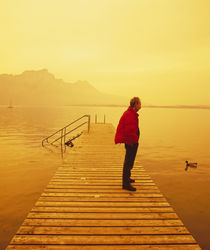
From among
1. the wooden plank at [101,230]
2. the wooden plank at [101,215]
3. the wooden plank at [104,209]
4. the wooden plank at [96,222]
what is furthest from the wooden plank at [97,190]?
the wooden plank at [101,230]

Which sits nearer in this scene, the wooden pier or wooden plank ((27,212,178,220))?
the wooden pier

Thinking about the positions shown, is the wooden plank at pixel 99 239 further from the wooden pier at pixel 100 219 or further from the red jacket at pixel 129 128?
the red jacket at pixel 129 128

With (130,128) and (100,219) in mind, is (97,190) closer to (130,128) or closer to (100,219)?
(100,219)

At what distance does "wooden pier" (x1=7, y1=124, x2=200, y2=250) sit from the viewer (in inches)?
132

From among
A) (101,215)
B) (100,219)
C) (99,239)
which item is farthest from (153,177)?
(99,239)

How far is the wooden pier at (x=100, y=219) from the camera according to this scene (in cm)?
336

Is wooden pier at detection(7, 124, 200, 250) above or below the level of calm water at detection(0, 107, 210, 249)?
above

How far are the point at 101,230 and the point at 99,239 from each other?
24 centimetres

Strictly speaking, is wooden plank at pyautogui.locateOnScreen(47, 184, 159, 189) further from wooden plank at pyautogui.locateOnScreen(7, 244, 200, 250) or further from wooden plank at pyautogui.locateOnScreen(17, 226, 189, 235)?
wooden plank at pyautogui.locateOnScreen(7, 244, 200, 250)

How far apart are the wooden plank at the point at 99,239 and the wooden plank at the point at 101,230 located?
10cm

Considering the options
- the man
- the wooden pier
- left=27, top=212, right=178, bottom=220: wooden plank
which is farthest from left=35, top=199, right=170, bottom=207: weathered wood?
the man

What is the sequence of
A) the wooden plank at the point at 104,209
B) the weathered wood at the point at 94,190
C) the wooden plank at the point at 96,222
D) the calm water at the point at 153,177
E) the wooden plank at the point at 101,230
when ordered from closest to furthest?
the wooden plank at the point at 101,230 → the wooden plank at the point at 96,222 → the wooden plank at the point at 104,209 → the weathered wood at the point at 94,190 → the calm water at the point at 153,177

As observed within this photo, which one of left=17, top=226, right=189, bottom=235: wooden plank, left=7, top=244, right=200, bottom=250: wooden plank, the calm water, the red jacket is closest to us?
left=7, top=244, right=200, bottom=250: wooden plank

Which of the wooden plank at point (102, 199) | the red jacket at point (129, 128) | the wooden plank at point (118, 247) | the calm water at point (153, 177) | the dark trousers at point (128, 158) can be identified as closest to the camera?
the wooden plank at point (118, 247)
